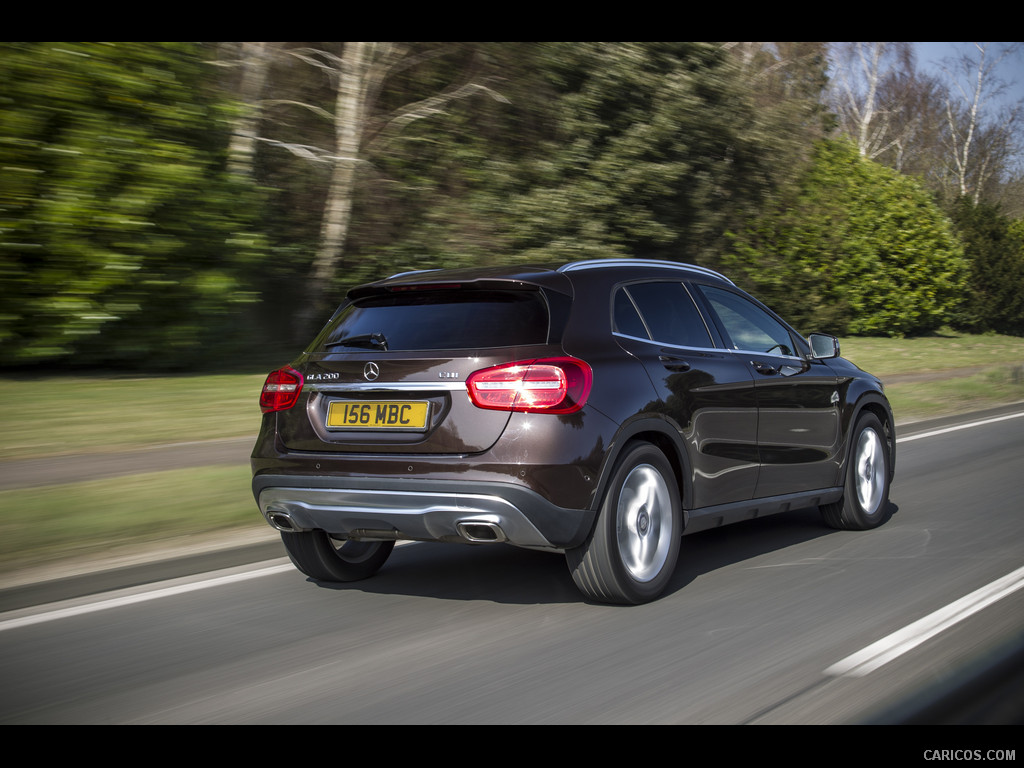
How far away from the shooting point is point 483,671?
170 inches

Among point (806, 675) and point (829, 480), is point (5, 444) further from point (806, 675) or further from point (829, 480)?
point (806, 675)

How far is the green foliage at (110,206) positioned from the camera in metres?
12.2

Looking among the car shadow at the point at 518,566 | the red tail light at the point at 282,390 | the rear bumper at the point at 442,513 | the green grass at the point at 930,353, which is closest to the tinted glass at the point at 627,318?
the rear bumper at the point at 442,513

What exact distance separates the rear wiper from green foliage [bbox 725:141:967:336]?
84.1ft

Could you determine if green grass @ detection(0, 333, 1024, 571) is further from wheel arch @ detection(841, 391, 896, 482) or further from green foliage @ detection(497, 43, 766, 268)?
green foliage @ detection(497, 43, 766, 268)

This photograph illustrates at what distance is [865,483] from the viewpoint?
291 inches

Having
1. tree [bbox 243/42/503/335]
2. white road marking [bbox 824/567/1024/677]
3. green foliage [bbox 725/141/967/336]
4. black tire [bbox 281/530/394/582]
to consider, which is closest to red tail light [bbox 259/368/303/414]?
black tire [bbox 281/530/394/582]

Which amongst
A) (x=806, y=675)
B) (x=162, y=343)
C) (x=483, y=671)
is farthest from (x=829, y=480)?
(x=162, y=343)

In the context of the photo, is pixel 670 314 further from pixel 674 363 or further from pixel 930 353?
pixel 930 353

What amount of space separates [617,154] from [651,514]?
15441 mm

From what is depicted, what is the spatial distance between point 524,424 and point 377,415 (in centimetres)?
72

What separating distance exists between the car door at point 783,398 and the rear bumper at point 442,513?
1.80 metres

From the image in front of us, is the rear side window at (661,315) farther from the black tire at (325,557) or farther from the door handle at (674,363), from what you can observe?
the black tire at (325,557)

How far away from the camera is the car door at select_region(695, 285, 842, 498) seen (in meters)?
6.29
